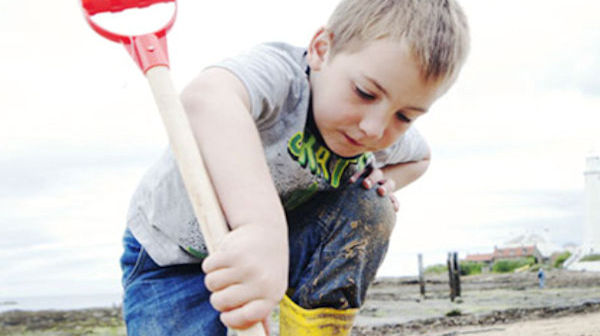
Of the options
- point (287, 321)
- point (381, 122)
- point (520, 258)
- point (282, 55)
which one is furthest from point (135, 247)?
point (520, 258)

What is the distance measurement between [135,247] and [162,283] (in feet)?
0.50

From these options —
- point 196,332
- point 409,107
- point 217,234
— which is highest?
point 409,107

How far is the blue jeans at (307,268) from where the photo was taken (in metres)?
1.88

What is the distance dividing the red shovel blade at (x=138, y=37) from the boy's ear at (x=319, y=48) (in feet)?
1.26

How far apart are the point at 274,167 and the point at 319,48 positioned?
35cm

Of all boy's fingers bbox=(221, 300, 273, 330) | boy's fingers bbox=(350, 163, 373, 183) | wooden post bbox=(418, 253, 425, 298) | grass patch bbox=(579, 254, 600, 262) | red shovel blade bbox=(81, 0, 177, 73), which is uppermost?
red shovel blade bbox=(81, 0, 177, 73)

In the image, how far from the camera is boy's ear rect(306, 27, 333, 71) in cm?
170

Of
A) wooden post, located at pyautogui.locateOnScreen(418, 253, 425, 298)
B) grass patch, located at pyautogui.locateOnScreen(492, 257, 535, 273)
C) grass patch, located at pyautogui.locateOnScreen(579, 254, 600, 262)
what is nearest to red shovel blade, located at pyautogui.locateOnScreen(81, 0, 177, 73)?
wooden post, located at pyautogui.locateOnScreen(418, 253, 425, 298)

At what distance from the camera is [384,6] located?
165 centimetres

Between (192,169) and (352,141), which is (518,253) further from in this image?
(192,169)

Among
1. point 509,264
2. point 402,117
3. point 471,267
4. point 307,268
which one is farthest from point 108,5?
point 509,264

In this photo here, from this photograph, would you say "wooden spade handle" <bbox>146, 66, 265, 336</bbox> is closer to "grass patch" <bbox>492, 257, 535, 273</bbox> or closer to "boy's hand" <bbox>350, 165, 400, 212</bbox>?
"boy's hand" <bbox>350, 165, 400, 212</bbox>

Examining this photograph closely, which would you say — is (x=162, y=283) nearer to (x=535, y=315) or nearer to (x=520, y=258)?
(x=535, y=315)

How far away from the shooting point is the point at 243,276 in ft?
3.96
